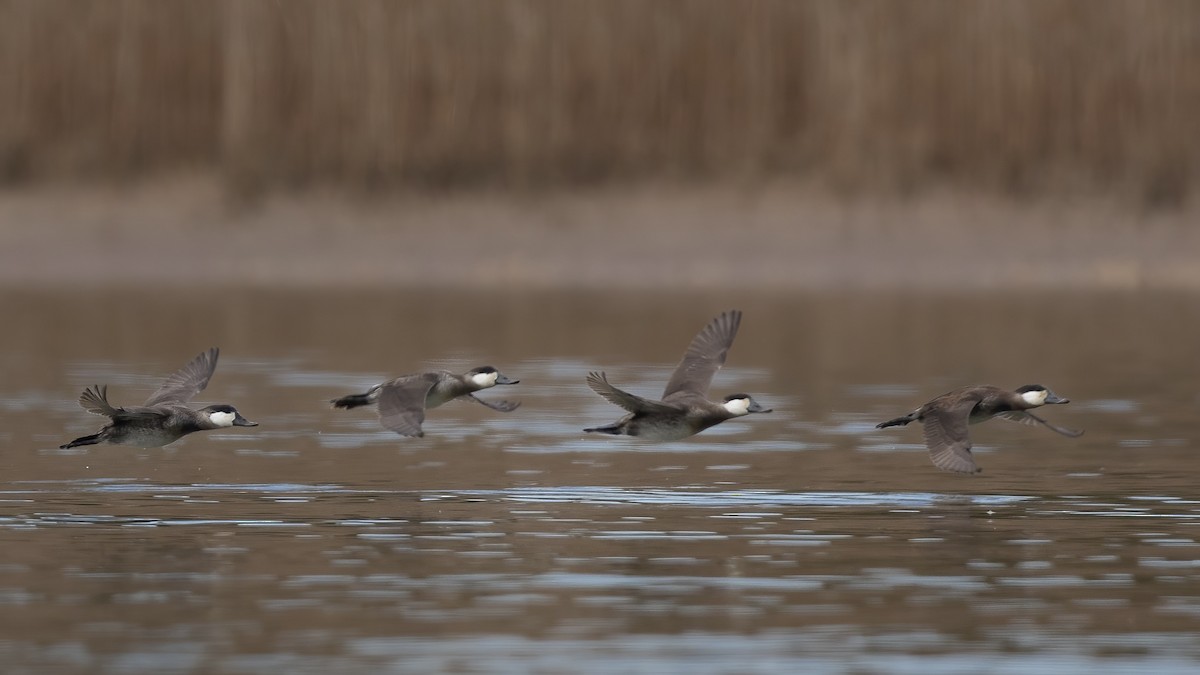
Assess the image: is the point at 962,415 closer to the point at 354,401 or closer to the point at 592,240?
the point at 354,401

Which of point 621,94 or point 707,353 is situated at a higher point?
point 621,94

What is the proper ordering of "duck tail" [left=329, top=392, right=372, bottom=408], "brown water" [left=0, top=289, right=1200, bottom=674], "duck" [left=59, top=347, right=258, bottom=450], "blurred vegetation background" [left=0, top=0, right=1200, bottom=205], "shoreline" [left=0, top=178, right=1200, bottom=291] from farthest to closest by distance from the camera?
"blurred vegetation background" [left=0, top=0, right=1200, bottom=205] < "shoreline" [left=0, top=178, right=1200, bottom=291] < "duck tail" [left=329, top=392, right=372, bottom=408] < "duck" [left=59, top=347, right=258, bottom=450] < "brown water" [left=0, top=289, right=1200, bottom=674]

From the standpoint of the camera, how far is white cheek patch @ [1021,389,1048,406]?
45.4 feet

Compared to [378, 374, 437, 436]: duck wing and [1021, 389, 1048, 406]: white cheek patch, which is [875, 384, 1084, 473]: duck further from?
[378, 374, 437, 436]: duck wing

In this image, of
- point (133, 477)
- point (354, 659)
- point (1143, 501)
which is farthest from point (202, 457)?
point (354, 659)

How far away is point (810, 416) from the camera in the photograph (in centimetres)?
1750

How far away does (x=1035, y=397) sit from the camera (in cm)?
1388

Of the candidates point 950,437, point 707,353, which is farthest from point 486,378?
point 950,437

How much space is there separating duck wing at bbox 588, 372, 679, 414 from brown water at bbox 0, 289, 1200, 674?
45 centimetres

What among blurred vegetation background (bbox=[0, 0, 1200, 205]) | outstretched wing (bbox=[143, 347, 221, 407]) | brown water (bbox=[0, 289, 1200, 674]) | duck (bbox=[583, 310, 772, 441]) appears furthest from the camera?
blurred vegetation background (bbox=[0, 0, 1200, 205])

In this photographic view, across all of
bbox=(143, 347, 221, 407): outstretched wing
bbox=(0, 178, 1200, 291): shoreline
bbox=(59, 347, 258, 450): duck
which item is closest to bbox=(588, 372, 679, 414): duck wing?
bbox=(59, 347, 258, 450): duck

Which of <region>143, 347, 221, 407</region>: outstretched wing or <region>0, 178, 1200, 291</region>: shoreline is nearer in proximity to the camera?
<region>143, 347, 221, 407</region>: outstretched wing

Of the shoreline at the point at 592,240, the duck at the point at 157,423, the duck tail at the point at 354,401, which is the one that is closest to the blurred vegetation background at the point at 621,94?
the shoreline at the point at 592,240

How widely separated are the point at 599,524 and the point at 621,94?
64.5 feet
